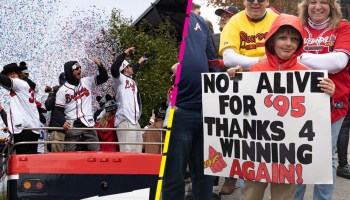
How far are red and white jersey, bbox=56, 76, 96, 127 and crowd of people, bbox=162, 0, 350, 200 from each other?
609 millimetres

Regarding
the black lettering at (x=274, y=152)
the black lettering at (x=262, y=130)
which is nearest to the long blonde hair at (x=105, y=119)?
the black lettering at (x=262, y=130)

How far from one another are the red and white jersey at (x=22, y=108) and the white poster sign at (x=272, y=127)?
1566 mm

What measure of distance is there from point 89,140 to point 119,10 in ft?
3.06

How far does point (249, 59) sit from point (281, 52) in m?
0.34

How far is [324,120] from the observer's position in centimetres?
374

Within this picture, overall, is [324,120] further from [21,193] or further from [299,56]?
[21,193]

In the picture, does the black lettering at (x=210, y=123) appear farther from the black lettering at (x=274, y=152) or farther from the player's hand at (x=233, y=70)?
the black lettering at (x=274, y=152)

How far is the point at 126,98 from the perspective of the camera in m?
4.13

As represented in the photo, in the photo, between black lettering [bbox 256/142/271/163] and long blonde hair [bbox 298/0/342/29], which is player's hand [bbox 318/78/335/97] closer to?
black lettering [bbox 256/142/271/163]

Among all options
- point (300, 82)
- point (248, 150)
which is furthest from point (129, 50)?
point (300, 82)

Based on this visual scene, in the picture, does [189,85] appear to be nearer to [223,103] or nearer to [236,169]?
[223,103]

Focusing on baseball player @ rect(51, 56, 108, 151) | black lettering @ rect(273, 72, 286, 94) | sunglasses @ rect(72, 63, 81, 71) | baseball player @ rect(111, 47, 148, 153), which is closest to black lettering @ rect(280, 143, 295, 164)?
black lettering @ rect(273, 72, 286, 94)

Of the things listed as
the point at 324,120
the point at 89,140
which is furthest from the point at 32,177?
the point at 324,120

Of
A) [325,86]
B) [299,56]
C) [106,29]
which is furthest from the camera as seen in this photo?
[299,56]
